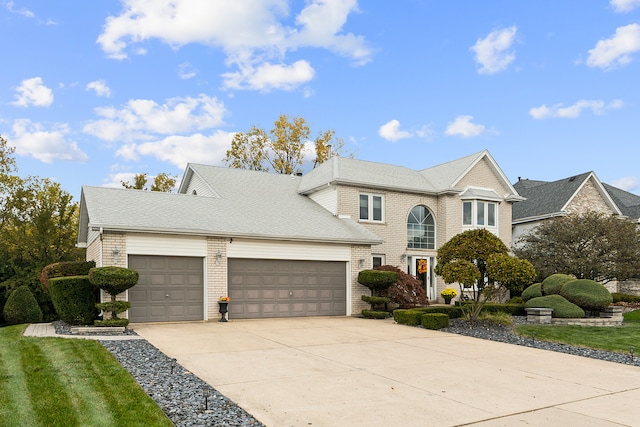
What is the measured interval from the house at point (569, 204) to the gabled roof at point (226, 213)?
15774 millimetres

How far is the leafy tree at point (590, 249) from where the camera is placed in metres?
23.8

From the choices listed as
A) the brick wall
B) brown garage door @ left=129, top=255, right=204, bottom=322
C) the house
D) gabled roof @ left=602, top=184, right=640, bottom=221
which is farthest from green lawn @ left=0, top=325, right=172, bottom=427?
gabled roof @ left=602, top=184, right=640, bottom=221

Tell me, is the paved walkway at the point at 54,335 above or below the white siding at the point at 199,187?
below

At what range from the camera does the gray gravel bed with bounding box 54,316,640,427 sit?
245 inches

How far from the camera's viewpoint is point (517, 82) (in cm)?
2045

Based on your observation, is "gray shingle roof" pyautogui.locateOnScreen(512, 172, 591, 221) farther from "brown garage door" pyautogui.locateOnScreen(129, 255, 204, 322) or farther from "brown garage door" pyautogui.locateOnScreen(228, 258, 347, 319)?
"brown garage door" pyautogui.locateOnScreen(129, 255, 204, 322)

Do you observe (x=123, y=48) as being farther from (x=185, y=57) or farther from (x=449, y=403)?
(x=449, y=403)

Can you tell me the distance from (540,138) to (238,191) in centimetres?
1293

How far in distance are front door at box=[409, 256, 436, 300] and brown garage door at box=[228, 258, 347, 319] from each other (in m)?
6.34

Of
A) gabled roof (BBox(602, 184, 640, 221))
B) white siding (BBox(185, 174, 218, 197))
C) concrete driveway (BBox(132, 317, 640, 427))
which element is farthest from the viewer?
gabled roof (BBox(602, 184, 640, 221))

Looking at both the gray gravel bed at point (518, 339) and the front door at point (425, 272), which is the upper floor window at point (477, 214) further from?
the gray gravel bed at point (518, 339)

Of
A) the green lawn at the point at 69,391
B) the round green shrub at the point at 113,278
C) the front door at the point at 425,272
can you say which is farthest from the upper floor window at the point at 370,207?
the green lawn at the point at 69,391

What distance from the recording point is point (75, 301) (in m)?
14.9

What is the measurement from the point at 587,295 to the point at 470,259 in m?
5.50
